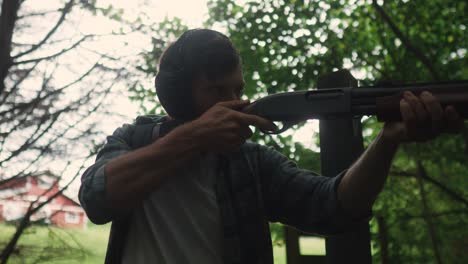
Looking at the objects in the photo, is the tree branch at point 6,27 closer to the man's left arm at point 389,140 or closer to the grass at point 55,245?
the grass at point 55,245

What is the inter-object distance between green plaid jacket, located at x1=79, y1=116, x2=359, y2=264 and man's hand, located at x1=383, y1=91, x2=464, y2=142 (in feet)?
0.88

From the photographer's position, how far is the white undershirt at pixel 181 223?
1.61 meters

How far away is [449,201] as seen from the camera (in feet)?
20.2

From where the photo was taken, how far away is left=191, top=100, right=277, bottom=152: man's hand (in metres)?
→ 1.67

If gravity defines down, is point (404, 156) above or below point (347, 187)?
above

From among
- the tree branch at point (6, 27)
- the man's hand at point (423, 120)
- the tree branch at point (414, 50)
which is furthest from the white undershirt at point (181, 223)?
the tree branch at point (414, 50)

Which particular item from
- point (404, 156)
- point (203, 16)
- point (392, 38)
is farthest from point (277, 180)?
point (203, 16)

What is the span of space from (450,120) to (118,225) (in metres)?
1.13

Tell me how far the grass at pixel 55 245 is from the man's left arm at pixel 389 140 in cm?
400

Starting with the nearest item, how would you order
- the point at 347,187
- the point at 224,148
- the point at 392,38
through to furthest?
the point at 347,187
the point at 224,148
the point at 392,38

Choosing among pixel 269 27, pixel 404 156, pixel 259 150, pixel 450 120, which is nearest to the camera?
pixel 450 120

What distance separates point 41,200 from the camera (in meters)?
5.30

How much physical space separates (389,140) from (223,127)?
543mm

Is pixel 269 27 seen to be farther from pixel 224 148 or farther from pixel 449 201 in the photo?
pixel 224 148
